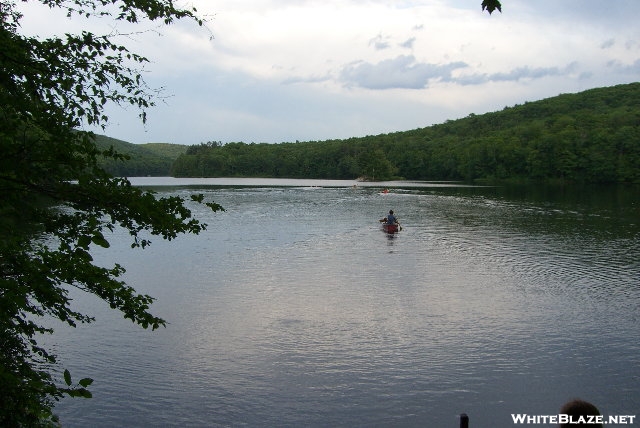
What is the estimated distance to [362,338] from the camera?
60.2 ft

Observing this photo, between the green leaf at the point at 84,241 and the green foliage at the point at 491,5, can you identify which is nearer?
the green foliage at the point at 491,5

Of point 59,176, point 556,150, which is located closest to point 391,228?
point 59,176

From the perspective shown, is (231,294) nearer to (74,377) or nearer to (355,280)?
(355,280)

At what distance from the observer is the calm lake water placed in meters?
13.7

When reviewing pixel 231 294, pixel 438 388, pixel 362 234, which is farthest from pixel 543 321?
pixel 362 234

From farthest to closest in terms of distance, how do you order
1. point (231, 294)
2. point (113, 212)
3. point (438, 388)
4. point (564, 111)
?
point (564, 111) → point (231, 294) → point (438, 388) → point (113, 212)

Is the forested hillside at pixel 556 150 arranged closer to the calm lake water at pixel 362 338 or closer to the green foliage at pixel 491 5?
Result: the calm lake water at pixel 362 338

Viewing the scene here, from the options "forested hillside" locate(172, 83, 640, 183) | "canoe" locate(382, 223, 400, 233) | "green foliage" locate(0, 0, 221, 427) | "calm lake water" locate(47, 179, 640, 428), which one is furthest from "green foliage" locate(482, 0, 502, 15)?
"forested hillside" locate(172, 83, 640, 183)

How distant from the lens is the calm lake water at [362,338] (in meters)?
13.7

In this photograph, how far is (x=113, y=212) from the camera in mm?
6500

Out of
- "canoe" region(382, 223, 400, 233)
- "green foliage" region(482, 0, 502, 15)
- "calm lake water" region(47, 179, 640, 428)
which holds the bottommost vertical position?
"calm lake water" region(47, 179, 640, 428)

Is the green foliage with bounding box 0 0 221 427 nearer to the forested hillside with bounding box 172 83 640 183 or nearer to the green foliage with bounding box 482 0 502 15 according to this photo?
the green foliage with bounding box 482 0 502 15

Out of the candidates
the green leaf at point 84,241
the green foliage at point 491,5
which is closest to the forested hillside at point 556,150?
the green foliage at point 491,5

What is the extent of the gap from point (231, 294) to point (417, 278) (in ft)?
30.4
